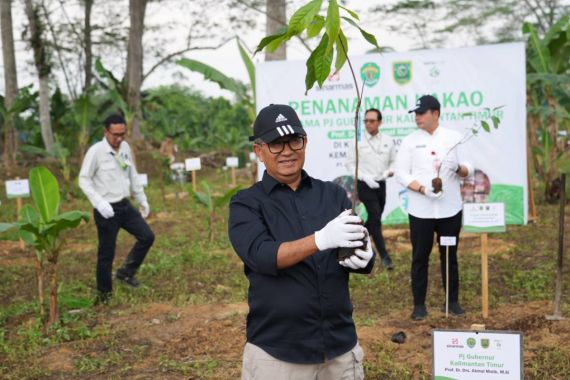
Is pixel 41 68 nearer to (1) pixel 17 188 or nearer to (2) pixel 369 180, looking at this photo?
(1) pixel 17 188

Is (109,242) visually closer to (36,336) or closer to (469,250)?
(36,336)

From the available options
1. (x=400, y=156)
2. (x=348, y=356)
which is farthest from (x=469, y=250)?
(x=348, y=356)

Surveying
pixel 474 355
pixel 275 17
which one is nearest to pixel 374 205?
pixel 474 355

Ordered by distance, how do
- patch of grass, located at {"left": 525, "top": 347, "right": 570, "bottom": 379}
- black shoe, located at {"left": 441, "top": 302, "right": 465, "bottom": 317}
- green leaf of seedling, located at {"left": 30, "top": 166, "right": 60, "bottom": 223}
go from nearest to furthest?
patch of grass, located at {"left": 525, "top": 347, "right": 570, "bottom": 379}
black shoe, located at {"left": 441, "top": 302, "right": 465, "bottom": 317}
green leaf of seedling, located at {"left": 30, "top": 166, "right": 60, "bottom": 223}

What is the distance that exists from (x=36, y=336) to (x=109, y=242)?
1179mm

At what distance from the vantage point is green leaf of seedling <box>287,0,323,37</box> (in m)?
1.94

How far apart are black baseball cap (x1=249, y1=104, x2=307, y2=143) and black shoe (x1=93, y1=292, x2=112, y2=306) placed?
14.8 feet

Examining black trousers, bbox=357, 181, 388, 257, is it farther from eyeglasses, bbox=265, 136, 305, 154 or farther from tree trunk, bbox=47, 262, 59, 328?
eyeglasses, bbox=265, 136, 305, 154

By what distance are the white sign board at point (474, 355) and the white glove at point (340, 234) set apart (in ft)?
3.71

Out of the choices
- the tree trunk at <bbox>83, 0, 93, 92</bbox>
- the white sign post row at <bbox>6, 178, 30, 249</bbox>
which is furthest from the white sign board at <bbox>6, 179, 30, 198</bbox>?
the tree trunk at <bbox>83, 0, 93, 92</bbox>

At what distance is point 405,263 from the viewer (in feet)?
25.0

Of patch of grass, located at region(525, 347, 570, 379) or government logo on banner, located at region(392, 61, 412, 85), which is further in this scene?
government logo on banner, located at region(392, 61, 412, 85)

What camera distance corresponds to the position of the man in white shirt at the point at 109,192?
611 centimetres

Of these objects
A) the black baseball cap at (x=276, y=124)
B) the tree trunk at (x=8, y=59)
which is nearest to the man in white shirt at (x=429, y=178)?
the black baseball cap at (x=276, y=124)
